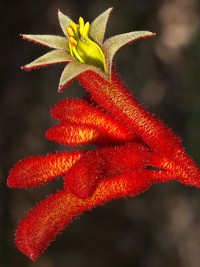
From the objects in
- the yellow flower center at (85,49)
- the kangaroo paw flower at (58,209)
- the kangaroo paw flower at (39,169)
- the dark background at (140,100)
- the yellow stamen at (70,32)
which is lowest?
the dark background at (140,100)

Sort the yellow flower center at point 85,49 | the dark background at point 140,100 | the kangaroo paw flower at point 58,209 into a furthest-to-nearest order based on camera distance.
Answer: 1. the dark background at point 140,100
2. the yellow flower center at point 85,49
3. the kangaroo paw flower at point 58,209

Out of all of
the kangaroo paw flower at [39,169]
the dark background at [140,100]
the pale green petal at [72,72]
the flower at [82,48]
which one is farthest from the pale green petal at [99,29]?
the dark background at [140,100]

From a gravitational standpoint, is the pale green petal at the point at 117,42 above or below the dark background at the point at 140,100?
above

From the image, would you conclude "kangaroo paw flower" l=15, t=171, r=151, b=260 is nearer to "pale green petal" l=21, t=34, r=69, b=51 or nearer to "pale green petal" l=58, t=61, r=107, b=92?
"pale green petal" l=58, t=61, r=107, b=92

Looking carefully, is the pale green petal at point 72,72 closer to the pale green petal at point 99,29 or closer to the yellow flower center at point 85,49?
the yellow flower center at point 85,49

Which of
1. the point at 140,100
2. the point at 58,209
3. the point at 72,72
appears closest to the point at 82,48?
the point at 72,72

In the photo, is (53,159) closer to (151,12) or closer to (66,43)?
(66,43)

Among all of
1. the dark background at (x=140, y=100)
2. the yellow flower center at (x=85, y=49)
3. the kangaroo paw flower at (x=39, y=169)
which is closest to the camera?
the kangaroo paw flower at (x=39, y=169)
